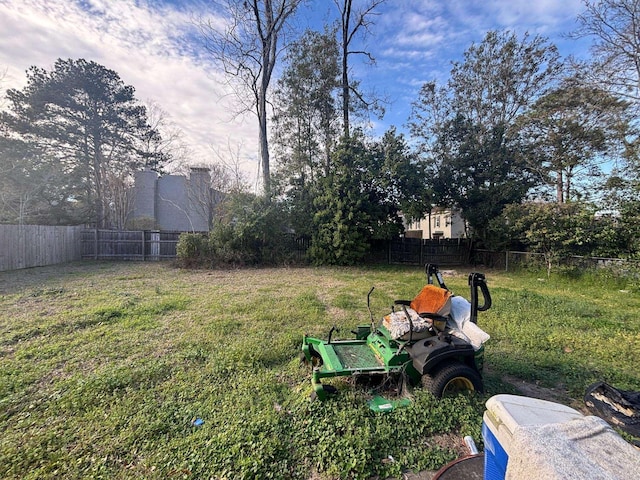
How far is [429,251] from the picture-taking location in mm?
13555

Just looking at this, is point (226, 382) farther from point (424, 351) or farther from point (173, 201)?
point (173, 201)

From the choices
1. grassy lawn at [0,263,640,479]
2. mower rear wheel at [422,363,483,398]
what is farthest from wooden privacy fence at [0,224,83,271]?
mower rear wheel at [422,363,483,398]

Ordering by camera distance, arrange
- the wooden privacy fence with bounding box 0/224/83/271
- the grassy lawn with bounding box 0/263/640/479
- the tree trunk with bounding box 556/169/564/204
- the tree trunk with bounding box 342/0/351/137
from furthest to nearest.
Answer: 1. the tree trunk with bounding box 342/0/351/137
2. the tree trunk with bounding box 556/169/564/204
3. the wooden privacy fence with bounding box 0/224/83/271
4. the grassy lawn with bounding box 0/263/640/479

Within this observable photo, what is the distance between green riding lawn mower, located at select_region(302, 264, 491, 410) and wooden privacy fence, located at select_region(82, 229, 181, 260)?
12.1 metres

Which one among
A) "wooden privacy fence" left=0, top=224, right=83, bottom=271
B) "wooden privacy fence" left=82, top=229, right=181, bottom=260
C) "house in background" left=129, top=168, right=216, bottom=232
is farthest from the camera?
"house in background" left=129, top=168, right=216, bottom=232

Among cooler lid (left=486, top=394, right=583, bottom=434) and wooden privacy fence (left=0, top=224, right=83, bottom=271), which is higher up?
wooden privacy fence (left=0, top=224, right=83, bottom=271)

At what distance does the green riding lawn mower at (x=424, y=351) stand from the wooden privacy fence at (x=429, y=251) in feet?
34.8

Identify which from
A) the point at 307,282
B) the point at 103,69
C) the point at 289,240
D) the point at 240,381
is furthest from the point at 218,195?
the point at 240,381

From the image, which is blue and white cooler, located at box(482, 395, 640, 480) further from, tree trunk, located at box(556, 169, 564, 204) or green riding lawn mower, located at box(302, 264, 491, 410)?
tree trunk, located at box(556, 169, 564, 204)

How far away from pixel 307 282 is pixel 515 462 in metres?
7.61

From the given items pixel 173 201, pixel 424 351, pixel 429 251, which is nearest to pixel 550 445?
pixel 424 351

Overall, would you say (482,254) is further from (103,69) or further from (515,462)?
(103,69)

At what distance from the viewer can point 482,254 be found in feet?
42.8

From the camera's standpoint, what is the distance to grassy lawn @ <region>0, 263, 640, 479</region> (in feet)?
6.18
